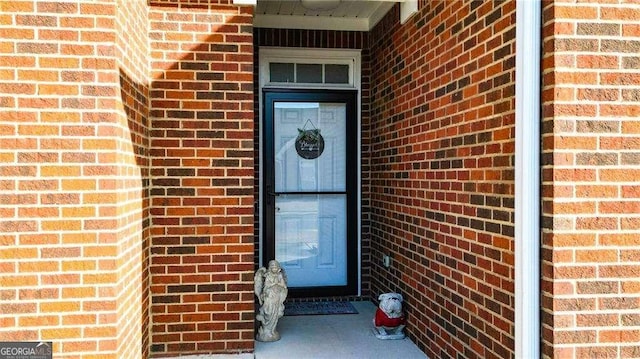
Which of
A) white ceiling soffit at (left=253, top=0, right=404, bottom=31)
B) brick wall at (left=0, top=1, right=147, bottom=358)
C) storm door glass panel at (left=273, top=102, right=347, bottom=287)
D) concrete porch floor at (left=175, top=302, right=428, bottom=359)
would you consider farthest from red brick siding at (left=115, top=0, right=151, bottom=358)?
storm door glass panel at (left=273, top=102, right=347, bottom=287)

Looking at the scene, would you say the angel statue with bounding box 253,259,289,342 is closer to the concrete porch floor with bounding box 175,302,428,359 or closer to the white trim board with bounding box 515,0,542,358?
the concrete porch floor with bounding box 175,302,428,359

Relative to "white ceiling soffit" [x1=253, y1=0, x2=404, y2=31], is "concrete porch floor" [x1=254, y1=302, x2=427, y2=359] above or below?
below

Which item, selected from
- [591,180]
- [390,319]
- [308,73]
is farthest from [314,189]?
[591,180]

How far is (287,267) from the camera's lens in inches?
216

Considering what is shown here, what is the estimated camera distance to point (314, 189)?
5543mm

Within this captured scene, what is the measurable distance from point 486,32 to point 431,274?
177 centimetres

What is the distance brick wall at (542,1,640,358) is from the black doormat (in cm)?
284

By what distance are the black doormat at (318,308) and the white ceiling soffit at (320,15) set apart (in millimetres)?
2861

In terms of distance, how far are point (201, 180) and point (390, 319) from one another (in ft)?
6.22

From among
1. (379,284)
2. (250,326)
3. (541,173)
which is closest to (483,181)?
(541,173)

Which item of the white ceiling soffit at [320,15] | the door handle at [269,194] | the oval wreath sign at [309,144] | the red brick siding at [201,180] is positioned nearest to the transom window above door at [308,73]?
the white ceiling soffit at [320,15]

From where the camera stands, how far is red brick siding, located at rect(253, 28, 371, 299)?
5.32 meters

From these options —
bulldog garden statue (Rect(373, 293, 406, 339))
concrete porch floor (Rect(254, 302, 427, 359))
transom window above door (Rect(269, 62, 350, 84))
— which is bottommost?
concrete porch floor (Rect(254, 302, 427, 359))

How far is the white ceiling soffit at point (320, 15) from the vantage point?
499 cm
